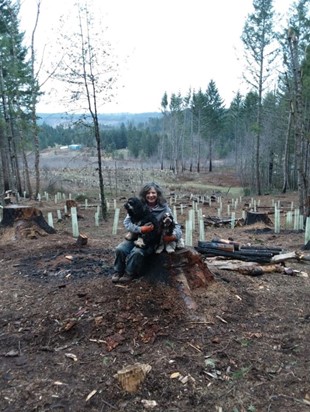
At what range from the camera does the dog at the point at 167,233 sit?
4703 mm

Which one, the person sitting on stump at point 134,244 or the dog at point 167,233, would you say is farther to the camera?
the person sitting on stump at point 134,244

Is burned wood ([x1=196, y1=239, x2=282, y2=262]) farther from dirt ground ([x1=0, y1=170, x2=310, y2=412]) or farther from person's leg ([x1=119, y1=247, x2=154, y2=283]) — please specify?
person's leg ([x1=119, y1=247, x2=154, y2=283])

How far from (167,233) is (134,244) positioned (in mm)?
525

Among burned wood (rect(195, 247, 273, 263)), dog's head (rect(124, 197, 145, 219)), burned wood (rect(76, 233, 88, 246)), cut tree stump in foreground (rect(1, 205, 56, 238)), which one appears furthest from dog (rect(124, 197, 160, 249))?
cut tree stump in foreground (rect(1, 205, 56, 238))

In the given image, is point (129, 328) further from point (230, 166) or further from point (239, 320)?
point (230, 166)

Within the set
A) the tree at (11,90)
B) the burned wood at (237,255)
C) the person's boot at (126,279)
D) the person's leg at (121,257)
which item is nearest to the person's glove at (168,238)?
the person's leg at (121,257)

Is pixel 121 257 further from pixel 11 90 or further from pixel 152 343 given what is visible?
pixel 11 90

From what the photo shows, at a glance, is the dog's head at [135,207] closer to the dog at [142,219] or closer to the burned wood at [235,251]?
the dog at [142,219]

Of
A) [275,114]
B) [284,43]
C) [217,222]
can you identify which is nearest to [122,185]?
[275,114]

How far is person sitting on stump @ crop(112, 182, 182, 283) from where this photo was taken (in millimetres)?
4871

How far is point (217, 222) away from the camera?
15.4 m

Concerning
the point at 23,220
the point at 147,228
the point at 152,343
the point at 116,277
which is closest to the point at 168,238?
the point at 147,228

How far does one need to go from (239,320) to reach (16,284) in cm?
356

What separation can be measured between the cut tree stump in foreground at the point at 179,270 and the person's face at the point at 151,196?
71cm
